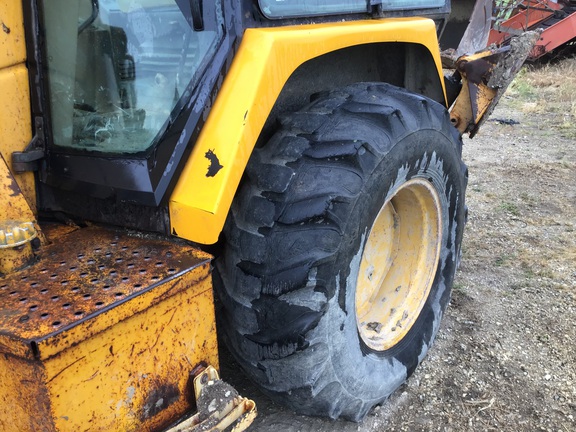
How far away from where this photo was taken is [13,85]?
1.53m

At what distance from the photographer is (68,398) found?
1172mm

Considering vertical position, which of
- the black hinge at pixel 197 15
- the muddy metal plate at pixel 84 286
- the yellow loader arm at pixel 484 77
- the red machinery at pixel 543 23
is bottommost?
the muddy metal plate at pixel 84 286

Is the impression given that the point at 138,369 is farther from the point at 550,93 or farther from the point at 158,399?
the point at 550,93

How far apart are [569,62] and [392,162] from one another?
8.89 meters

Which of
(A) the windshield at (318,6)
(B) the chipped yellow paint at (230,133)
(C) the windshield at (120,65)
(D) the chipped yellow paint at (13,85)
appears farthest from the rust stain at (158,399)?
(A) the windshield at (318,6)

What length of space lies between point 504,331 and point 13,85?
2.22m

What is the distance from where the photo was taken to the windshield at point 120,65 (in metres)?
1.42

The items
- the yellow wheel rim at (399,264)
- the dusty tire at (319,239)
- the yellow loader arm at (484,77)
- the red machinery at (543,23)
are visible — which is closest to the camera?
the dusty tire at (319,239)

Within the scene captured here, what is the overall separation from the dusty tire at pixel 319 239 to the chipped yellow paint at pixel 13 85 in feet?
2.11

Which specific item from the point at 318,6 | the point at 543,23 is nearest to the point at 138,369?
the point at 318,6

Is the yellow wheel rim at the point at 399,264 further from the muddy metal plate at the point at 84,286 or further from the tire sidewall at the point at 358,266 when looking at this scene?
the muddy metal plate at the point at 84,286

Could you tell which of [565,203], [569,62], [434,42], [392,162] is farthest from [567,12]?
[392,162]

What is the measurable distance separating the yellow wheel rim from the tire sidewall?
0.14 feet

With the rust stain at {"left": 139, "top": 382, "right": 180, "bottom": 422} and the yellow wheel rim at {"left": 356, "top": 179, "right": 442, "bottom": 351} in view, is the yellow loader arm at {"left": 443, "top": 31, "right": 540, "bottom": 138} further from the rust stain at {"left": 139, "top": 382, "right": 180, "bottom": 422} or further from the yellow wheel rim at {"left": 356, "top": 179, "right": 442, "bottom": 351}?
the rust stain at {"left": 139, "top": 382, "right": 180, "bottom": 422}
